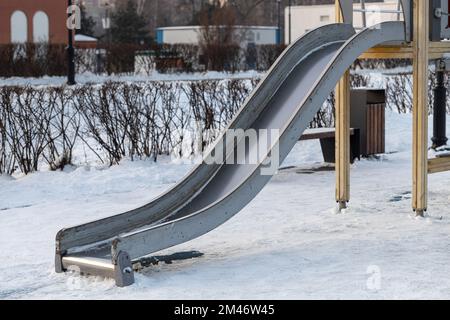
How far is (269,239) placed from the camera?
737 cm

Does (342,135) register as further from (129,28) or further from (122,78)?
(129,28)

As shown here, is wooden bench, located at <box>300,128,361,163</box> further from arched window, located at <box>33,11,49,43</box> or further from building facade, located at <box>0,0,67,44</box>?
arched window, located at <box>33,11,49,43</box>

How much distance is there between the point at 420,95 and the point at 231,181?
1.89 meters

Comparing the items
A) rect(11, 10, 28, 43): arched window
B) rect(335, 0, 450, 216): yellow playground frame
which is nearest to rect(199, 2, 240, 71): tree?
rect(11, 10, 28, 43): arched window

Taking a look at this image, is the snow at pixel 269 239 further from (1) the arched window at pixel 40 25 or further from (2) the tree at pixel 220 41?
(1) the arched window at pixel 40 25

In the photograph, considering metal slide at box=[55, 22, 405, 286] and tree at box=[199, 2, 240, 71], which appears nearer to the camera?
metal slide at box=[55, 22, 405, 286]

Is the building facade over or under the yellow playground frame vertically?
over

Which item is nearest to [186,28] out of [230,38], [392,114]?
[230,38]

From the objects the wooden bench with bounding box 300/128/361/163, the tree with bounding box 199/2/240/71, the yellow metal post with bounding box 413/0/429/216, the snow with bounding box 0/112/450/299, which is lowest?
the snow with bounding box 0/112/450/299

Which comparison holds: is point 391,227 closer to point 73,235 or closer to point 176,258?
point 176,258

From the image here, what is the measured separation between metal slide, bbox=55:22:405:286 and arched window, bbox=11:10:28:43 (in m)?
41.7

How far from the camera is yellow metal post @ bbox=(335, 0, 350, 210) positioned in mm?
8523

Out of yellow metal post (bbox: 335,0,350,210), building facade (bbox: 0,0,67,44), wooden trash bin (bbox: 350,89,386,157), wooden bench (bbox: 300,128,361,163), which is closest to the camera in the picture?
yellow metal post (bbox: 335,0,350,210)

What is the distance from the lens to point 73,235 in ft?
20.9
